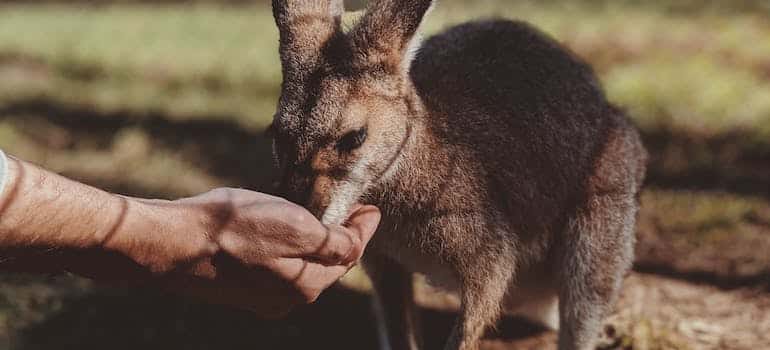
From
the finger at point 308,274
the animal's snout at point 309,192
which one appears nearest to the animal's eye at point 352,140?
the animal's snout at point 309,192

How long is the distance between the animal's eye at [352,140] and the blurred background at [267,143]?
1.27 metres

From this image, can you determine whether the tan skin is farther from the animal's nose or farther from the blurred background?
the blurred background

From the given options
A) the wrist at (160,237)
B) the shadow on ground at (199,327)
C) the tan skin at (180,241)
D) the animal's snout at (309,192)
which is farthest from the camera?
the shadow on ground at (199,327)

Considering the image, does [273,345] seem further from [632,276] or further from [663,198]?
[663,198]

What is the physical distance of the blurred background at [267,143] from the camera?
3.52 m

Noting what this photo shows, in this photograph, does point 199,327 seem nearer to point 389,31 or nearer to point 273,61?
point 389,31

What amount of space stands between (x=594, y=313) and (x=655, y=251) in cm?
116

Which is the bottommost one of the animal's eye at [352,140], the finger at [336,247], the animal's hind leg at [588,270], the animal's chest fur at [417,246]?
the animal's hind leg at [588,270]

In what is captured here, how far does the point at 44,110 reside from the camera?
6.90 metres

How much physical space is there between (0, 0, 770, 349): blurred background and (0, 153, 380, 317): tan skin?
1170mm

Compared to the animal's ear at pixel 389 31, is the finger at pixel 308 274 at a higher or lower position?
lower

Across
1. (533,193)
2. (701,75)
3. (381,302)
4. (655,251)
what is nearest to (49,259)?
(381,302)

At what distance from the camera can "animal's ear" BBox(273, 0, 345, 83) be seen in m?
2.61

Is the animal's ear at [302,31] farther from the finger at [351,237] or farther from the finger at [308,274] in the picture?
the finger at [308,274]
